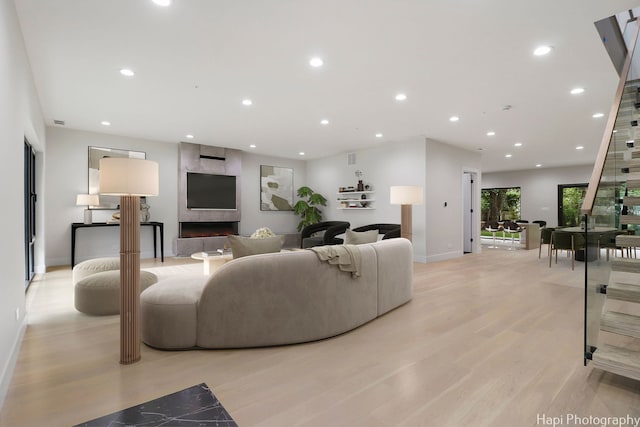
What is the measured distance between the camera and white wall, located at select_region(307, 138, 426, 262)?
23.0 feet

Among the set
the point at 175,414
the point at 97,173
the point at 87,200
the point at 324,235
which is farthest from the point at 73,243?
the point at 175,414

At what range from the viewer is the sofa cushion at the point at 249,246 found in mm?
2814

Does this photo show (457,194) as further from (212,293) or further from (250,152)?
(212,293)

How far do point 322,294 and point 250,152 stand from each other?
6.90 m

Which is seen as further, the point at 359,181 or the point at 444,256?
the point at 359,181

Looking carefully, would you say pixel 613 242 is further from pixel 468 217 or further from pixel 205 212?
pixel 205 212

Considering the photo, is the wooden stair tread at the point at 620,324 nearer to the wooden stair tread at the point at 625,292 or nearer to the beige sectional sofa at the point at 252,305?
the wooden stair tread at the point at 625,292

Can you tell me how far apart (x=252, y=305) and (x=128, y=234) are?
3.48 feet

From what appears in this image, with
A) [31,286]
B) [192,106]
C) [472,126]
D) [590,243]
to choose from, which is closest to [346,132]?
[472,126]

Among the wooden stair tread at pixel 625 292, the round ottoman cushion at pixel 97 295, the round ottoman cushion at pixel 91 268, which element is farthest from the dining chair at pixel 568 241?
the round ottoman cushion at pixel 91 268

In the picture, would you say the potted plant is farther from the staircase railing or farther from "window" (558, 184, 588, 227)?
"window" (558, 184, 588, 227)

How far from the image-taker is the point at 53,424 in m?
1.67

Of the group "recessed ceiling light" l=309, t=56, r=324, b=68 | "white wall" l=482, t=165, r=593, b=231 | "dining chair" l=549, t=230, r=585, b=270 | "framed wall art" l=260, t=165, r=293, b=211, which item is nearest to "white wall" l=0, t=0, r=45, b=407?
"recessed ceiling light" l=309, t=56, r=324, b=68

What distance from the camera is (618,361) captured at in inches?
81.9
